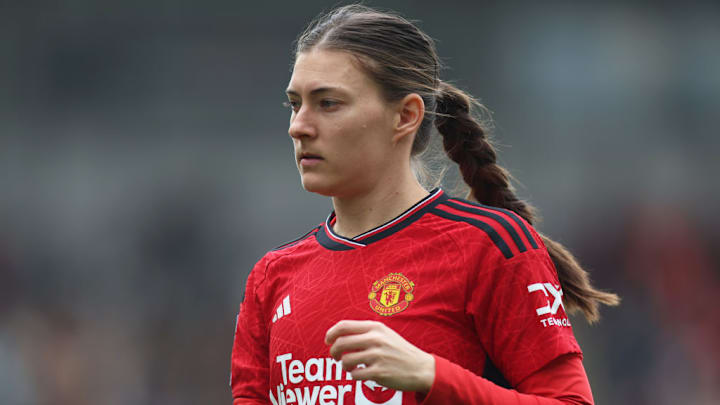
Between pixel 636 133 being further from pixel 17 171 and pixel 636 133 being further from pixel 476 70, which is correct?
pixel 17 171

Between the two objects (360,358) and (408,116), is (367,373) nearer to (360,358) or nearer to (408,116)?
(360,358)

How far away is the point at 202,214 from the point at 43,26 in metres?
4.16

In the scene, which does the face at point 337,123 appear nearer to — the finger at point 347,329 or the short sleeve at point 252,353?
the short sleeve at point 252,353

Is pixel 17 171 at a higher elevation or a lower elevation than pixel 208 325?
higher

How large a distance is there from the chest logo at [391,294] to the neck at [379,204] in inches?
8.2

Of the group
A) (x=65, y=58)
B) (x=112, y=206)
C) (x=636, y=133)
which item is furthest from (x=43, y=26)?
(x=636, y=133)

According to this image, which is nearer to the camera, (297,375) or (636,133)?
(297,375)

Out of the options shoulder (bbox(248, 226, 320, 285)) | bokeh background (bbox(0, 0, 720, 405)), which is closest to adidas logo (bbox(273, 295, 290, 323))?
shoulder (bbox(248, 226, 320, 285))

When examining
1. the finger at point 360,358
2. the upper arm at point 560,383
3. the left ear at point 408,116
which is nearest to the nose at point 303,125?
the left ear at point 408,116

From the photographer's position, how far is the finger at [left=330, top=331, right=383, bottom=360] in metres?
1.86

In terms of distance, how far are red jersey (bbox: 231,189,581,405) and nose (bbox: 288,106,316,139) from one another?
0.29 m

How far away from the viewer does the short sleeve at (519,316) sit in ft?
6.83

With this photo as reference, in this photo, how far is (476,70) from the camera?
42.9ft

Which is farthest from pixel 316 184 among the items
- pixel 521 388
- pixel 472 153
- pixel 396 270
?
pixel 521 388
